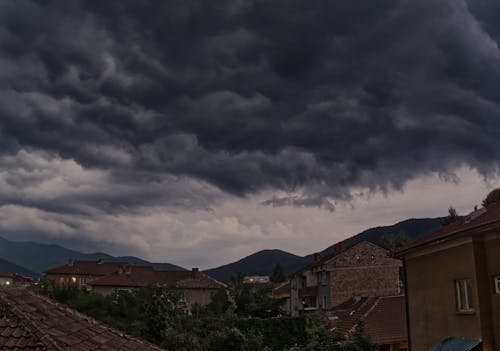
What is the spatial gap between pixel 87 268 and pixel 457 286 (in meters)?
95.7

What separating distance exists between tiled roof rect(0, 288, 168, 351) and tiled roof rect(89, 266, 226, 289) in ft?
216

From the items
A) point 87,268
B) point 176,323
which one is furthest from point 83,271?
point 176,323

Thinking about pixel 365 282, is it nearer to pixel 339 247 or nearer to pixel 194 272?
pixel 339 247

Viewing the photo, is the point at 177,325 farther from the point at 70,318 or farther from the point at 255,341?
the point at 70,318

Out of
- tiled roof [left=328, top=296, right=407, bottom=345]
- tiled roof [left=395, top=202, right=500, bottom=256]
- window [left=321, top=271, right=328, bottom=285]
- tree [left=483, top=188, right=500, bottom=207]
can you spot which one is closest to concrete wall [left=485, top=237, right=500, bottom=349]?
tiled roof [left=395, top=202, right=500, bottom=256]

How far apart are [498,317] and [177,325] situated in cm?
2956

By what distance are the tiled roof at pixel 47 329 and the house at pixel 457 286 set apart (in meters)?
11.3

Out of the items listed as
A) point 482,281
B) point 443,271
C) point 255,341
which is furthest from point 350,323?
point 482,281

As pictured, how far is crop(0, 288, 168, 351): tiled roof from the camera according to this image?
4859 mm

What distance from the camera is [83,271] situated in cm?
10131

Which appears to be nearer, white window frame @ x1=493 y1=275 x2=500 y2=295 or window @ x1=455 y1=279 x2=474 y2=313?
white window frame @ x1=493 y1=275 x2=500 y2=295

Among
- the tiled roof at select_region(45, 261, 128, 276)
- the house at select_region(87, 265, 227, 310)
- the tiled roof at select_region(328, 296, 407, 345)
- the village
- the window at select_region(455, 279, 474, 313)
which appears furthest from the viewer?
the tiled roof at select_region(45, 261, 128, 276)

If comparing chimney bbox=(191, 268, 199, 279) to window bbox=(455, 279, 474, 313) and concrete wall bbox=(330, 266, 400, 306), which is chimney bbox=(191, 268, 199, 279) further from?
window bbox=(455, 279, 474, 313)

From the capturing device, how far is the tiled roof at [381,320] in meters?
31.8
